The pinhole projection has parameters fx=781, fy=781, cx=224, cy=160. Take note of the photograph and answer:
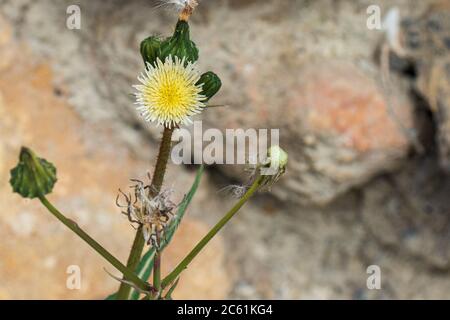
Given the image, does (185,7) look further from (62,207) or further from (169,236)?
(62,207)

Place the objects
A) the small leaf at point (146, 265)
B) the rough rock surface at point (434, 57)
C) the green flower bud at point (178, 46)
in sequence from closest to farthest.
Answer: the green flower bud at point (178, 46) → the small leaf at point (146, 265) → the rough rock surface at point (434, 57)

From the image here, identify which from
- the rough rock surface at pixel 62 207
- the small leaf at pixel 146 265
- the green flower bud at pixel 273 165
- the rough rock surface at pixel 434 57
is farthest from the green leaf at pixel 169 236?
the rough rock surface at pixel 434 57

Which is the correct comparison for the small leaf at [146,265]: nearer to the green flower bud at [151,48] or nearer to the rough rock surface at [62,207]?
the green flower bud at [151,48]

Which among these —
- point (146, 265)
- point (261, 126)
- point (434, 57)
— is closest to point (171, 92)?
point (146, 265)

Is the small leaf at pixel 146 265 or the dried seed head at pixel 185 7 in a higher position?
the dried seed head at pixel 185 7

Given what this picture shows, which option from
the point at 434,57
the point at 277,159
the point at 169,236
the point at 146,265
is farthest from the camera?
the point at 434,57

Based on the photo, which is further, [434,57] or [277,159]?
[434,57]
